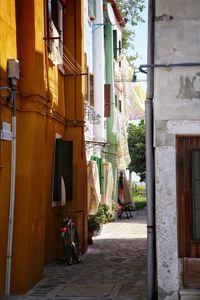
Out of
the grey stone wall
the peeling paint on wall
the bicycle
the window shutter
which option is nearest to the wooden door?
the grey stone wall

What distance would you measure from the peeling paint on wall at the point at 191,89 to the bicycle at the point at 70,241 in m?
4.86

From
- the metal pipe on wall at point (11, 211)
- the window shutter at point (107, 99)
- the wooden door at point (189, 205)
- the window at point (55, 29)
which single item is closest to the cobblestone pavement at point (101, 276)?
the metal pipe on wall at point (11, 211)

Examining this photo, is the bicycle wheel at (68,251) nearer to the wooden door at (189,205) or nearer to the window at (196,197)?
the wooden door at (189,205)

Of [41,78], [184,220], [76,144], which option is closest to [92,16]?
[76,144]

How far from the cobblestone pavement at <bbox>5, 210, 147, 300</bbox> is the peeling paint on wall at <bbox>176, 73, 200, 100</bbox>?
3441 millimetres

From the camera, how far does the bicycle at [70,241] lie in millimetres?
11641

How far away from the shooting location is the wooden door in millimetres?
7953

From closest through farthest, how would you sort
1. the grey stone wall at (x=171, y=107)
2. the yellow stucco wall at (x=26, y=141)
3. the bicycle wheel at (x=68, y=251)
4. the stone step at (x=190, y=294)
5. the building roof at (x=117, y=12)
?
1. the stone step at (x=190, y=294)
2. the grey stone wall at (x=171, y=107)
3. the yellow stucco wall at (x=26, y=141)
4. the bicycle wheel at (x=68, y=251)
5. the building roof at (x=117, y=12)

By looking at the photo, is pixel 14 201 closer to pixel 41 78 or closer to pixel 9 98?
pixel 9 98

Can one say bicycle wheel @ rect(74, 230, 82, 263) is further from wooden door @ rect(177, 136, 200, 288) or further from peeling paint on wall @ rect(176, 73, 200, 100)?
peeling paint on wall @ rect(176, 73, 200, 100)

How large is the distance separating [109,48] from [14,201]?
15.9 m

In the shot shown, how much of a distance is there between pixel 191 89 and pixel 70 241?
5.18m

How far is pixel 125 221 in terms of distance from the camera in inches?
891

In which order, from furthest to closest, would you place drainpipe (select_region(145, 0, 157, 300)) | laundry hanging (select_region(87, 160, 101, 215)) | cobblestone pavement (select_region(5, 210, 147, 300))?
laundry hanging (select_region(87, 160, 101, 215))
cobblestone pavement (select_region(5, 210, 147, 300))
drainpipe (select_region(145, 0, 157, 300))
